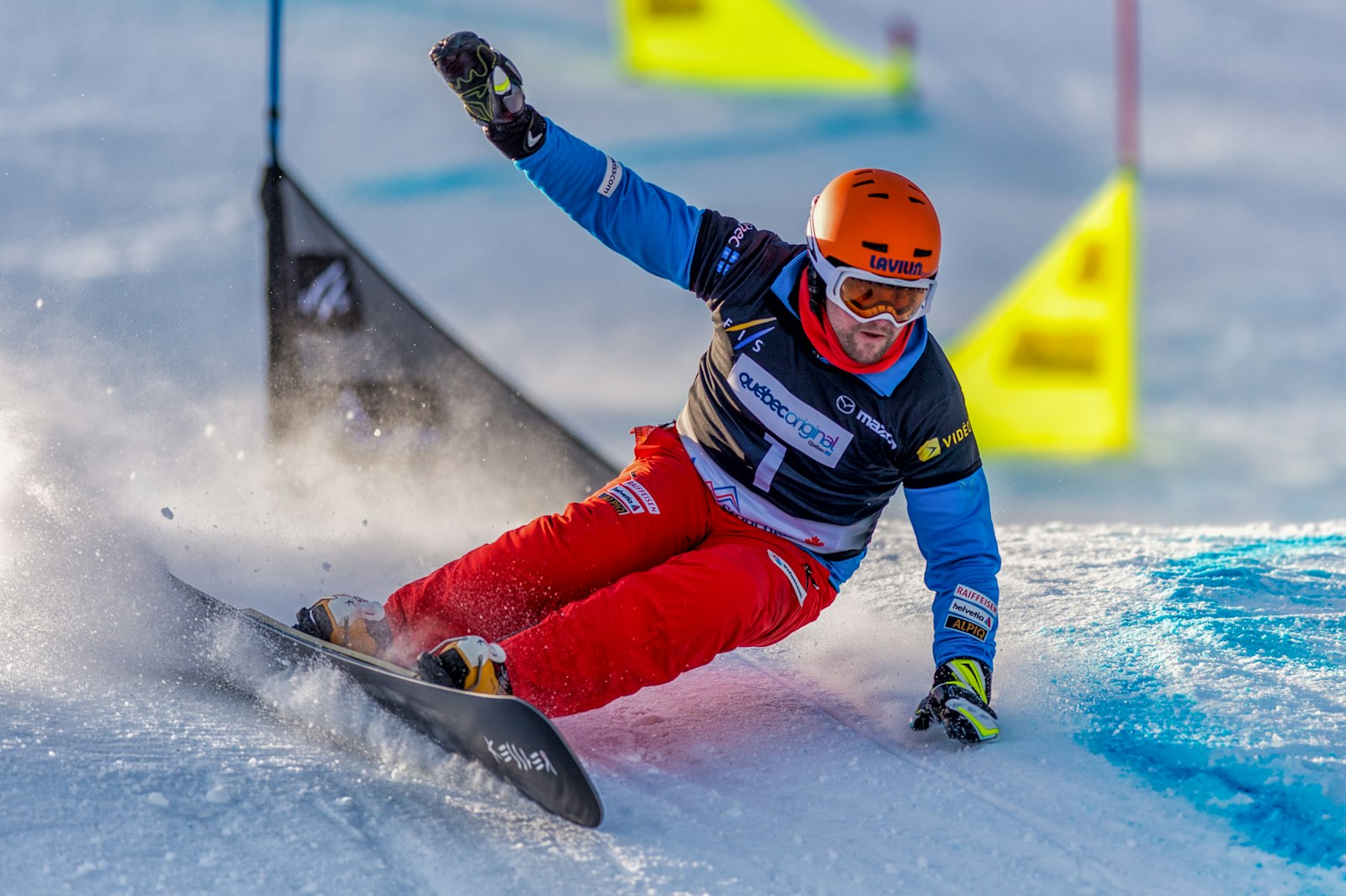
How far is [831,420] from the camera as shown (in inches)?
106

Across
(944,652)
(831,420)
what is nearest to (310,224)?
(831,420)

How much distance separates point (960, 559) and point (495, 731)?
119cm

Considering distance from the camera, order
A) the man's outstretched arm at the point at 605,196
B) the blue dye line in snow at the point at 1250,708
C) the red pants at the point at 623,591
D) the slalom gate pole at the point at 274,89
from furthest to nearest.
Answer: the slalom gate pole at the point at 274,89 < the man's outstretched arm at the point at 605,196 < the red pants at the point at 623,591 < the blue dye line in snow at the point at 1250,708

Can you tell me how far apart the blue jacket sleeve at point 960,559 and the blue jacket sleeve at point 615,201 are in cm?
80

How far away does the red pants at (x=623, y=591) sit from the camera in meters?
2.29

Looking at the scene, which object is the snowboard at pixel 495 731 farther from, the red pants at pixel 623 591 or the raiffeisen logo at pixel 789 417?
the raiffeisen logo at pixel 789 417

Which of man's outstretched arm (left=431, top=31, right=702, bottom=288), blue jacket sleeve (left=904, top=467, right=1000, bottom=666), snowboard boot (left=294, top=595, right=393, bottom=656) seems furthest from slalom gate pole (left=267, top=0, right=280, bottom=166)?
blue jacket sleeve (left=904, top=467, right=1000, bottom=666)

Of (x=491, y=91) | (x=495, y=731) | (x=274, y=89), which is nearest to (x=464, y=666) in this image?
(x=495, y=731)

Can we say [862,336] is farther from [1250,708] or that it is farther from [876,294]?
[1250,708]

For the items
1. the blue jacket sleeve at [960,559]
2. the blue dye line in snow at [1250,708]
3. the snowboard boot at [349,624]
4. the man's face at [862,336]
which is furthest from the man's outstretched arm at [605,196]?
the blue dye line in snow at [1250,708]

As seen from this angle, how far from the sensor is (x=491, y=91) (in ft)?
8.78

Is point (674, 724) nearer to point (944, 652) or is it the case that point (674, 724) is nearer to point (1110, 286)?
point (944, 652)

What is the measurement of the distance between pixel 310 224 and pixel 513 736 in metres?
3.74

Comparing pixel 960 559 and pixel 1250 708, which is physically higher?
pixel 1250 708
